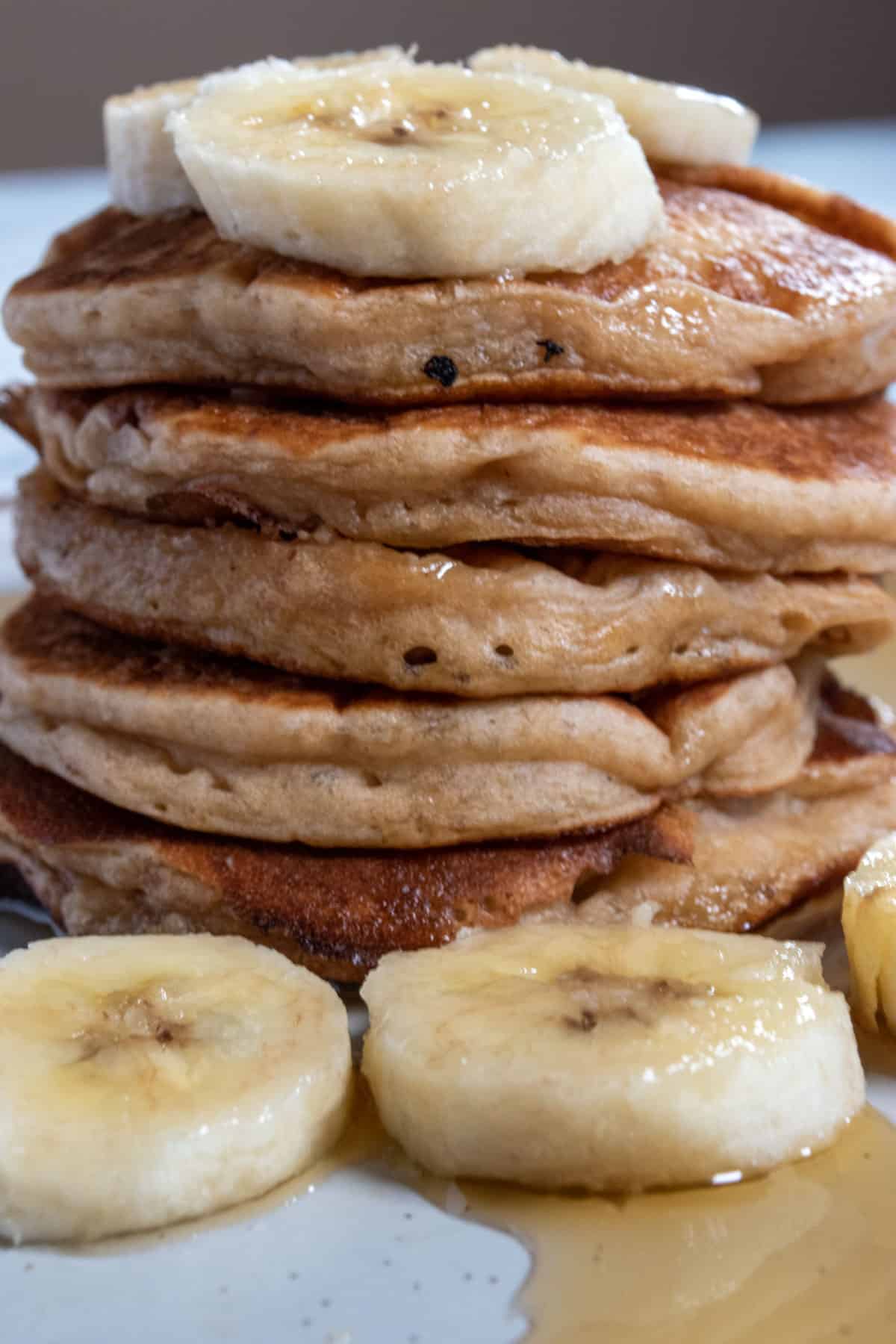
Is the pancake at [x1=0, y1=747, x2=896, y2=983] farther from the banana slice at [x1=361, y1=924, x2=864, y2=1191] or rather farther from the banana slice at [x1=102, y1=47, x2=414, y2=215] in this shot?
the banana slice at [x1=102, y1=47, x2=414, y2=215]

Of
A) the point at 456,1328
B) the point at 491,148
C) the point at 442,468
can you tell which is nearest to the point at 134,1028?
the point at 456,1328

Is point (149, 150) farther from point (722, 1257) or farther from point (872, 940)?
point (722, 1257)

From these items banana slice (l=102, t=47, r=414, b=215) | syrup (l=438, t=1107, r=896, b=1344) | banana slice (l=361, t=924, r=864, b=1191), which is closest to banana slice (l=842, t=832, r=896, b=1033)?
banana slice (l=361, t=924, r=864, b=1191)

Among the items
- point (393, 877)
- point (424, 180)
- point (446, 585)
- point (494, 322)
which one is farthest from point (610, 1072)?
point (424, 180)

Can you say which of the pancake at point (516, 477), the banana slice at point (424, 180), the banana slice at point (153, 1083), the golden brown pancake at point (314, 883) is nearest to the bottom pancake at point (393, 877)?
the golden brown pancake at point (314, 883)

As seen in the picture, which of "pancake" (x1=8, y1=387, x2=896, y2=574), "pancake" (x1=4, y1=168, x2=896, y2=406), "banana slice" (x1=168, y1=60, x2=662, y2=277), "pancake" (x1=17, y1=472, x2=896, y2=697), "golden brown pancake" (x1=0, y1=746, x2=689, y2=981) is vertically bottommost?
"golden brown pancake" (x1=0, y1=746, x2=689, y2=981)

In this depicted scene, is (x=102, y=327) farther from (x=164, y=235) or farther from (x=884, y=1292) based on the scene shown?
(x=884, y=1292)
